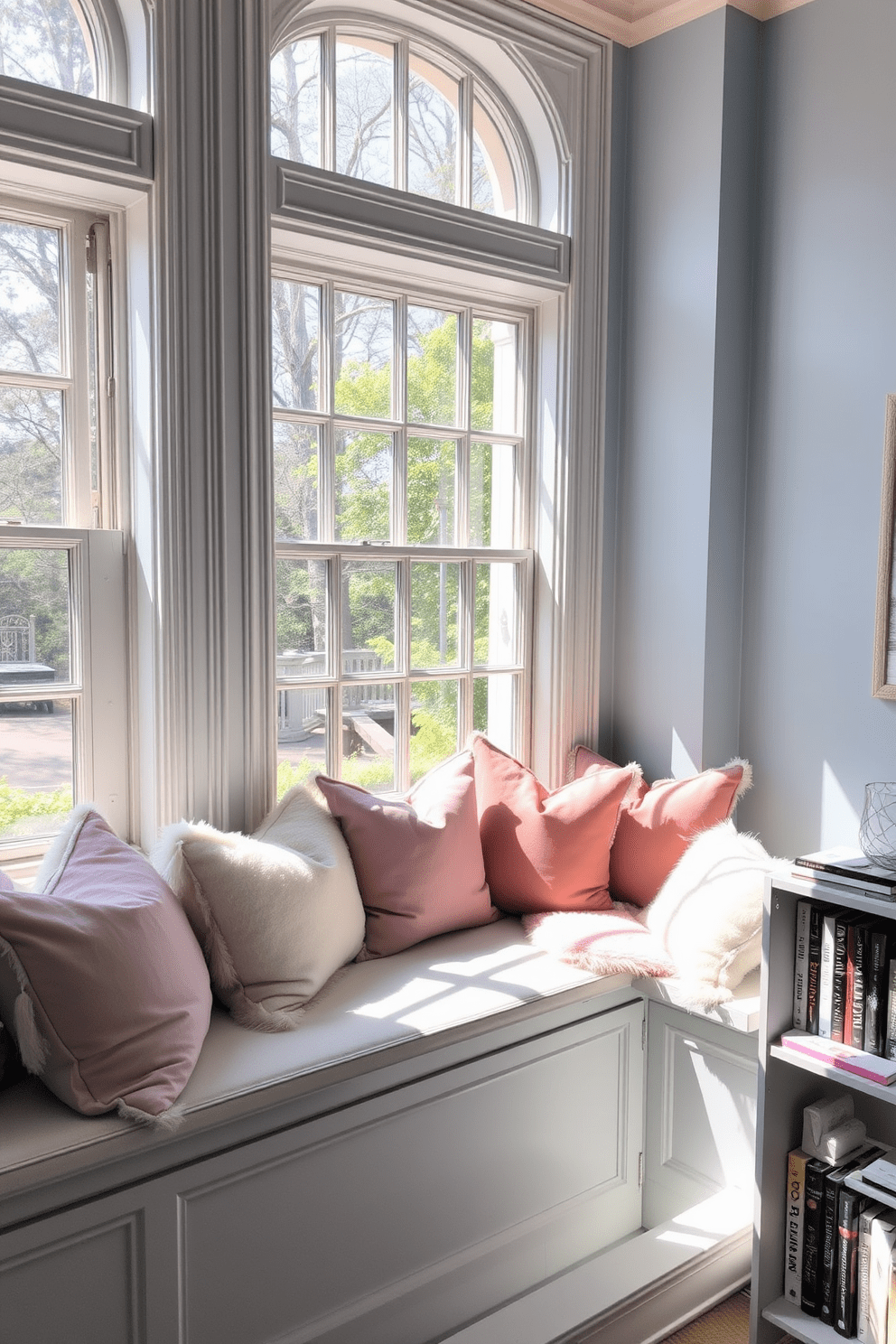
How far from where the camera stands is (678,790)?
3037 mm

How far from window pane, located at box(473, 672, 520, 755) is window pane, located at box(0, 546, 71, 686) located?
137 cm

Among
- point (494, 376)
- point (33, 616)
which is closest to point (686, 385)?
point (494, 376)

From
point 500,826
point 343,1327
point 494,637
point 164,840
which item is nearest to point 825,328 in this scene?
point 494,637

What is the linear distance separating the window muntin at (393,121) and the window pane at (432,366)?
13.6 inches

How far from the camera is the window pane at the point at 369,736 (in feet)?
9.95

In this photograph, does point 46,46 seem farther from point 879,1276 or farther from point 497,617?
point 879,1276

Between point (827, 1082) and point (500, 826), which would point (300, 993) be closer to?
point (500, 826)

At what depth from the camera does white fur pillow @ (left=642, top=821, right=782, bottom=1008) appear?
2.54 m

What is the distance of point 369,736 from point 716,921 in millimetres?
1105

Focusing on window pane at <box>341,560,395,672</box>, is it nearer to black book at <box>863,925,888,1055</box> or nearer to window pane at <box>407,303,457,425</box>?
window pane at <box>407,303,457,425</box>

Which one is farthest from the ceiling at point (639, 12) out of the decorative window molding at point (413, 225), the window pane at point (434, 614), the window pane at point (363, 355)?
the window pane at point (434, 614)

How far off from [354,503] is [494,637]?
0.69 meters

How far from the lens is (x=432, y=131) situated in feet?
10.0

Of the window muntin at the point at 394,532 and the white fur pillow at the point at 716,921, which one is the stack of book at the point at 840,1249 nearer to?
the white fur pillow at the point at 716,921
